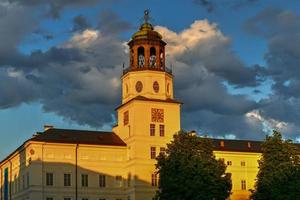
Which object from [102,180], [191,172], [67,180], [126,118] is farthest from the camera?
[126,118]

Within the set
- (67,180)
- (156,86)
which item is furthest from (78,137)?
(156,86)

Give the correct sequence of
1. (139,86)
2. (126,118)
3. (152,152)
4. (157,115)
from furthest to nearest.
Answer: (126,118) → (139,86) → (157,115) → (152,152)

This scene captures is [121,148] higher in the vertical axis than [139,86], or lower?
lower

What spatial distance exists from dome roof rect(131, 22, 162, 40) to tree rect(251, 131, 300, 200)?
77.3 ft

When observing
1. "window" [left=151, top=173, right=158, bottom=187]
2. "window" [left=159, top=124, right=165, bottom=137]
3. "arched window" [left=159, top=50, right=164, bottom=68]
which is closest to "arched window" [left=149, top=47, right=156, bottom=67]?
"arched window" [left=159, top=50, right=164, bottom=68]

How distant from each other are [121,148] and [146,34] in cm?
1702

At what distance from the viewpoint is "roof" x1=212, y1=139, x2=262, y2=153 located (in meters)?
107

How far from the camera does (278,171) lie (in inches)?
3236

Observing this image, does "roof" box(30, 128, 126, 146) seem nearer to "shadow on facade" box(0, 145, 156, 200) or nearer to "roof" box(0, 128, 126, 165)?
"roof" box(0, 128, 126, 165)

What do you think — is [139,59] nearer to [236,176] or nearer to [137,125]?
[137,125]

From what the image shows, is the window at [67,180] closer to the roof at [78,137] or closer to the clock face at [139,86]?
the roof at [78,137]

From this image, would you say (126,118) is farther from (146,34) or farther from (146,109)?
(146,34)

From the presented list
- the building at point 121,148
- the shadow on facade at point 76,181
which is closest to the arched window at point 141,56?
the building at point 121,148

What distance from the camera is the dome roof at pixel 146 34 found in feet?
326
